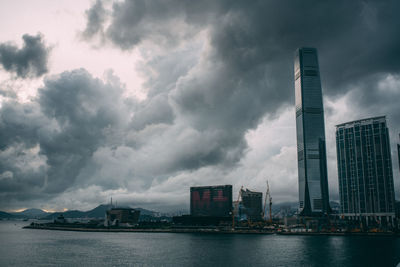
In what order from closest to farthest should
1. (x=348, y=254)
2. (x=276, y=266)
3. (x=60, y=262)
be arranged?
1. (x=276, y=266)
2. (x=60, y=262)
3. (x=348, y=254)

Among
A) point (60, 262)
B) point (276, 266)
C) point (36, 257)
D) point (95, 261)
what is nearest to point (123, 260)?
point (95, 261)

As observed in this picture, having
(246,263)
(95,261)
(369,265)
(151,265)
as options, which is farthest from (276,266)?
(95,261)

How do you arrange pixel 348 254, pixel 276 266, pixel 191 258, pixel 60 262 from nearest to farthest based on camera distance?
pixel 276 266 → pixel 60 262 → pixel 191 258 → pixel 348 254

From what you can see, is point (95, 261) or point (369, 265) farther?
point (95, 261)

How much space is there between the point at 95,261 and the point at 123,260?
9.49m

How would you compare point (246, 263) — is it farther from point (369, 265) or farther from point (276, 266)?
point (369, 265)

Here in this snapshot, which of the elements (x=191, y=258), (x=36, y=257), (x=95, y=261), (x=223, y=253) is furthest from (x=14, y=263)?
(x=223, y=253)

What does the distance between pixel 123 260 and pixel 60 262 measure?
2087cm

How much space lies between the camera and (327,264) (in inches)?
4596

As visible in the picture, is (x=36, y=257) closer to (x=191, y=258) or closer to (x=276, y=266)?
(x=191, y=258)

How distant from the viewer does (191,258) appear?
13062cm

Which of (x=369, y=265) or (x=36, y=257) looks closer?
(x=369, y=265)

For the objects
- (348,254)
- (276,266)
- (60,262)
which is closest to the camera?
(276,266)

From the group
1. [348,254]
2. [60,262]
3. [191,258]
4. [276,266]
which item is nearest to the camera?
[276,266]
